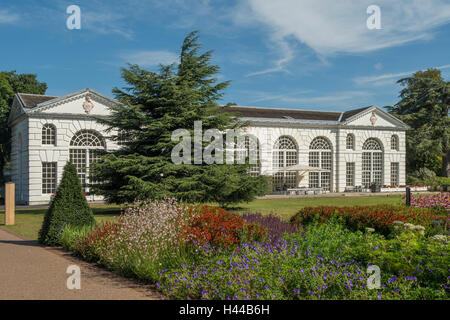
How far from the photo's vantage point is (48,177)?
27.1 m

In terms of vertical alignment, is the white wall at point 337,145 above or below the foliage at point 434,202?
above

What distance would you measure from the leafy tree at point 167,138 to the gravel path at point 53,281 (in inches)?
322

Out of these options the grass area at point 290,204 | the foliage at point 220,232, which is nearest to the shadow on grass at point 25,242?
the foliage at point 220,232

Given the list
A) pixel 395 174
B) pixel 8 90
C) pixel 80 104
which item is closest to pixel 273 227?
pixel 80 104

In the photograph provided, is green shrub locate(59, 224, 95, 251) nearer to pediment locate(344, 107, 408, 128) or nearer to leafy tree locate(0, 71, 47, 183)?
leafy tree locate(0, 71, 47, 183)

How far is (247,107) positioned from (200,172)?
62.1 feet

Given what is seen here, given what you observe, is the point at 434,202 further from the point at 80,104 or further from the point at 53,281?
the point at 80,104

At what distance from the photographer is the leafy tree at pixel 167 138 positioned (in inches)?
683

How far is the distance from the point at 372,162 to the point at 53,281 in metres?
34.8

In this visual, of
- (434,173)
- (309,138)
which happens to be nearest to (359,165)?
(309,138)

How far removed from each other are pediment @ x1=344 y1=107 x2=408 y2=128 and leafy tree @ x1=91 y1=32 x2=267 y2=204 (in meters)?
19.8

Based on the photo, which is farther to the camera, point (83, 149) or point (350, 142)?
point (350, 142)

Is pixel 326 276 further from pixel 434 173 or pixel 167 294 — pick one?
pixel 434 173

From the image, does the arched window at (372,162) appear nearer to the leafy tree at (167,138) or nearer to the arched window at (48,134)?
the leafy tree at (167,138)
